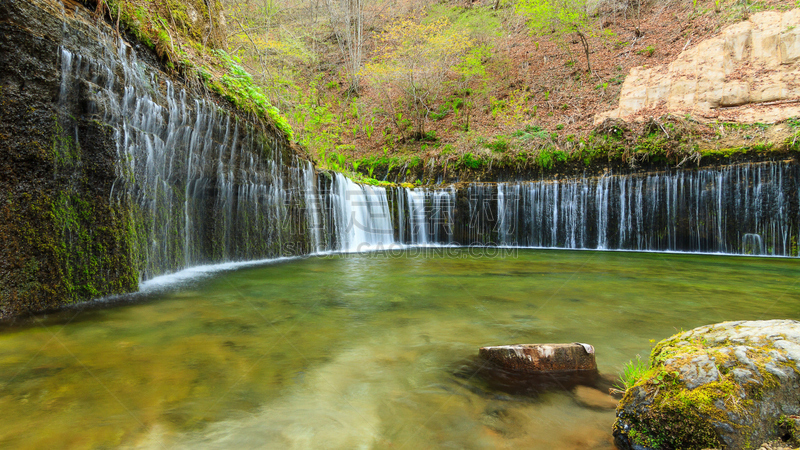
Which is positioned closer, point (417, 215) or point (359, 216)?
point (359, 216)

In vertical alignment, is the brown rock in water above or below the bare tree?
below

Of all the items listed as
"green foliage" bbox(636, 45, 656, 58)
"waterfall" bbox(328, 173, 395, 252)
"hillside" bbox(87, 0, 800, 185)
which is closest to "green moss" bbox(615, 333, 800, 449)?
"hillside" bbox(87, 0, 800, 185)

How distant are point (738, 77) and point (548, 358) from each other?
16.8 m

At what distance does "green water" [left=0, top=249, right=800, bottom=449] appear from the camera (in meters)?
1.89

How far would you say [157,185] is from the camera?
19.7 ft

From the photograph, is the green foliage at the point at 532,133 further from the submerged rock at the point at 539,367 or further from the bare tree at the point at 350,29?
the submerged rock at the point at 539,367

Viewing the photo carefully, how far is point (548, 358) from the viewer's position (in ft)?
8.41

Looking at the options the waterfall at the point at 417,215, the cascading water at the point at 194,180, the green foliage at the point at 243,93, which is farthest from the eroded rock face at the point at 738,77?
the green foliage at the point at 243,93

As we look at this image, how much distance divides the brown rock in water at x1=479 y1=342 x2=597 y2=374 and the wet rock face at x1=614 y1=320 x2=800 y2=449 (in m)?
0.73

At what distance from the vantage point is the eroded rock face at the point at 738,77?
12391 millimetres

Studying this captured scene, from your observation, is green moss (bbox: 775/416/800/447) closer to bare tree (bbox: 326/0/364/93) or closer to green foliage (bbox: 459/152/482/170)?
green foliage (bbox: 459/152/482/170)

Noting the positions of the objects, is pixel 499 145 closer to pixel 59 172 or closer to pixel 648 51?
pixel 648 51

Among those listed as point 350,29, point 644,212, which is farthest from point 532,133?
point 350,29

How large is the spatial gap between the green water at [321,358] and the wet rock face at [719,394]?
27 cm
